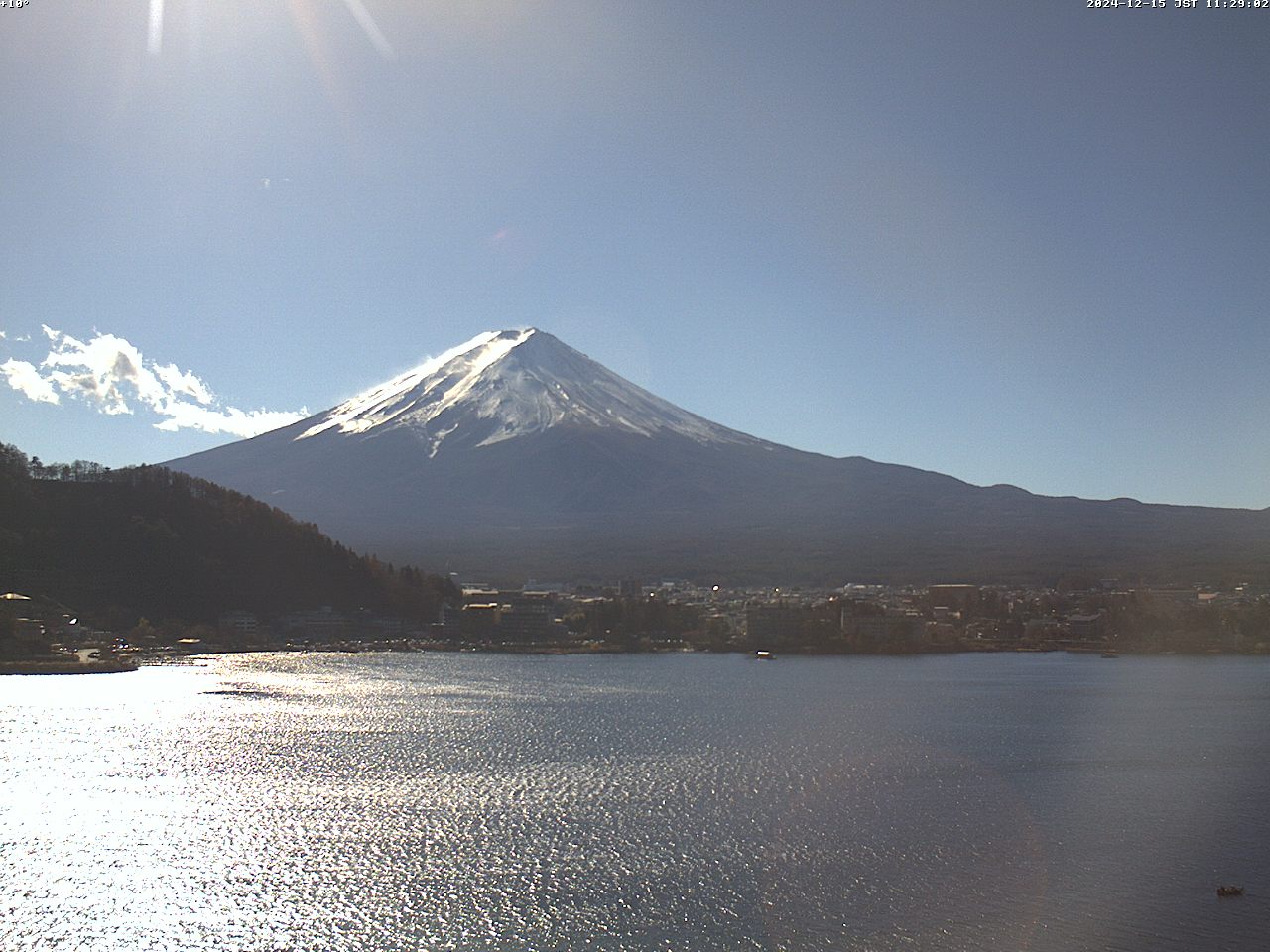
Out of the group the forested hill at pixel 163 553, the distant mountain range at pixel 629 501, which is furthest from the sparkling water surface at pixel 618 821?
the distant mountain range at pixel 629 501

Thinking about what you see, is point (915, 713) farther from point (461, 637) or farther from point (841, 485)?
point (841, 485)

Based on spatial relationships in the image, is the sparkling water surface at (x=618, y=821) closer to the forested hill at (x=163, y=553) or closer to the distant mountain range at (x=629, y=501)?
the forested hill at (x=163, y=553)

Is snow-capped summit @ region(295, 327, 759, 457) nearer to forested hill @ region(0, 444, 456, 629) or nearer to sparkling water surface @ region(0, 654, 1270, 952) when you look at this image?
forested hill @ region(0, 444, 456, 629)

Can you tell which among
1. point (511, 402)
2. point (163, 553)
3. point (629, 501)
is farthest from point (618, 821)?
point (511, 402)

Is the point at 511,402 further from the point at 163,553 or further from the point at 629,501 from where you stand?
the point at 163,553

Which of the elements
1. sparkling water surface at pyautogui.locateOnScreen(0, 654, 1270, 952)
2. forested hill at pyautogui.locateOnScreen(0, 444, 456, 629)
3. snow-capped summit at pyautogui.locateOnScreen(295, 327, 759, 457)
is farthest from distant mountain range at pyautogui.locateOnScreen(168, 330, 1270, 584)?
sparkling water surface at pyautogui.locateOnScreen(0, 654, 1270, 952)
